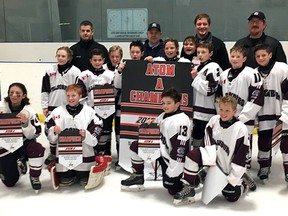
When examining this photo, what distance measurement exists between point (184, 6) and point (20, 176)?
10.5 ft

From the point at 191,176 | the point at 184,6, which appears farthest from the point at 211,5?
the point at 191,176

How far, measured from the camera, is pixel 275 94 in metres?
2.71

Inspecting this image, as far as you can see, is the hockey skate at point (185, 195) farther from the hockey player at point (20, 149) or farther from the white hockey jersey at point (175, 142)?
the hockey player at point (20, 149)

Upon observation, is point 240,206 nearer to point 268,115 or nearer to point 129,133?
point 268,115

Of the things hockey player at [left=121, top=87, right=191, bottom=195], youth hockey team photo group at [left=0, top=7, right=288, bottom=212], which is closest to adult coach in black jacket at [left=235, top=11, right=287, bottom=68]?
youth hockey team photo group at [left=0, top=7, right=288, bottom=212]

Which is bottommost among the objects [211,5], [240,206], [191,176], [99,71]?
[240,206]

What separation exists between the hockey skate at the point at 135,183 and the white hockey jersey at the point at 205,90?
633mm

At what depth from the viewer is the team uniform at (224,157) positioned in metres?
2.38

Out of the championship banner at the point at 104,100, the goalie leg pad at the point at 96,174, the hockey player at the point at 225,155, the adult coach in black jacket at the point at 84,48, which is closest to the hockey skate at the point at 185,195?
the hockey player at the point at 225,155

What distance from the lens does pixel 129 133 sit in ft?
9.89

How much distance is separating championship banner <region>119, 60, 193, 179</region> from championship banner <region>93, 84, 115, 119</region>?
9cm

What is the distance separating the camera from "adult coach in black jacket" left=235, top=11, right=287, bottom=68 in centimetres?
289

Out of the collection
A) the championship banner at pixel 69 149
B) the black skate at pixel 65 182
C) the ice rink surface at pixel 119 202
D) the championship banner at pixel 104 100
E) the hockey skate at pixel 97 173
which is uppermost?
the championship banner at pixel 104 100

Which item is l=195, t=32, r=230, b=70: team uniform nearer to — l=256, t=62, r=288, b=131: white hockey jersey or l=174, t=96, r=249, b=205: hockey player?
l=256, t=62, r=288, b=131: white hockey jersey
